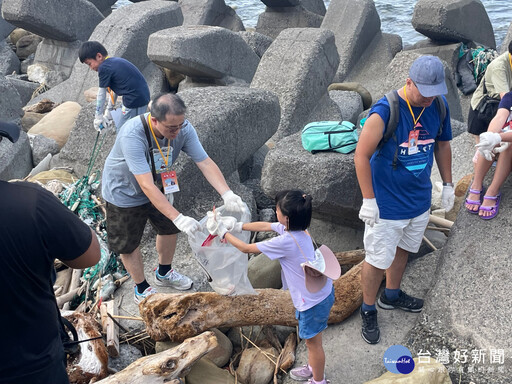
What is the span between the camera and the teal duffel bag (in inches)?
143

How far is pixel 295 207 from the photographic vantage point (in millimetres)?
2598

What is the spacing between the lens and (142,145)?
2988mm

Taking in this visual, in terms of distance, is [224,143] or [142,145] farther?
[224,143]

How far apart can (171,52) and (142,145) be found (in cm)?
306

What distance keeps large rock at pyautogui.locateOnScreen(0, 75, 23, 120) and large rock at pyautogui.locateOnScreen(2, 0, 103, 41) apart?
6.96 ft

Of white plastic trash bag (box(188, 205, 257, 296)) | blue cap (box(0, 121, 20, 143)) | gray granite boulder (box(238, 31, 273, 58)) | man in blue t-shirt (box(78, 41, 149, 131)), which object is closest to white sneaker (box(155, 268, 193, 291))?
white plastic trash bag (box(188, 205, 257, 296))

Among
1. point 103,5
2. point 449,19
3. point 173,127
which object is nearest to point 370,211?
point 173,127

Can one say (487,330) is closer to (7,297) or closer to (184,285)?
(184,285)

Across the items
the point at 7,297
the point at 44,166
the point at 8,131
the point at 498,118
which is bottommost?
the point at 44,166

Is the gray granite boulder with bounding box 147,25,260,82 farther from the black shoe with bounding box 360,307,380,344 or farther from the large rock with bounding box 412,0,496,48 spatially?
the black shoe with bounding box 360,307,380,344

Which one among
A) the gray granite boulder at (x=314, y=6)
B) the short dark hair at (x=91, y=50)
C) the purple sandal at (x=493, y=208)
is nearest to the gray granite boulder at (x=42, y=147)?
the short dark hair at (x=91, y=50)

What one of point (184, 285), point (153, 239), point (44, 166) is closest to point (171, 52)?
point (44, 166)

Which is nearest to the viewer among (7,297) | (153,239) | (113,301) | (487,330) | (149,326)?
(7,297)

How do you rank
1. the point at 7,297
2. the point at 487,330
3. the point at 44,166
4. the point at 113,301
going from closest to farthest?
the point at 7,297, the point at 487,330, the point at 113,301, the point at 44,166
